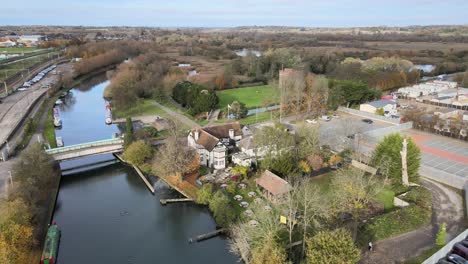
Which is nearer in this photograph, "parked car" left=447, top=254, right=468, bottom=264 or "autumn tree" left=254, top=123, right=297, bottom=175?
"parked car" left=447, top=254, right=468, bottom=264

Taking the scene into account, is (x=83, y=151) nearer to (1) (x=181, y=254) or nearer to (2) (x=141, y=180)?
(2) (x=141, y=180)

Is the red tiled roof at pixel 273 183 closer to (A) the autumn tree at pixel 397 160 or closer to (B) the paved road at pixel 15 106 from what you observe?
(A) the autumn tree at pixel 397 160

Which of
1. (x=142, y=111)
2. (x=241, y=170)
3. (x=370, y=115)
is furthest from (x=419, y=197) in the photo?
(x=142, y=111)

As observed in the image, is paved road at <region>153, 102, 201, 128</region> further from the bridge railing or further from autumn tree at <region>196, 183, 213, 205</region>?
autumn tree at <region>196, 183, 213, 205</region>

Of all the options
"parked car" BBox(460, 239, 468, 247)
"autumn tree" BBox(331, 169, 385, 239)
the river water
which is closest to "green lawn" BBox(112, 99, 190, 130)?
the river water

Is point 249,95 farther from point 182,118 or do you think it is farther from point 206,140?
point 206,140

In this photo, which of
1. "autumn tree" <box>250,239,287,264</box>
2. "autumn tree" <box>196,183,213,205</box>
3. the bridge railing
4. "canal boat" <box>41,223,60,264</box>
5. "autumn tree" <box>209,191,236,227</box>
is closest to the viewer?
"autumn tree" <box>250,239,287,264</box>
